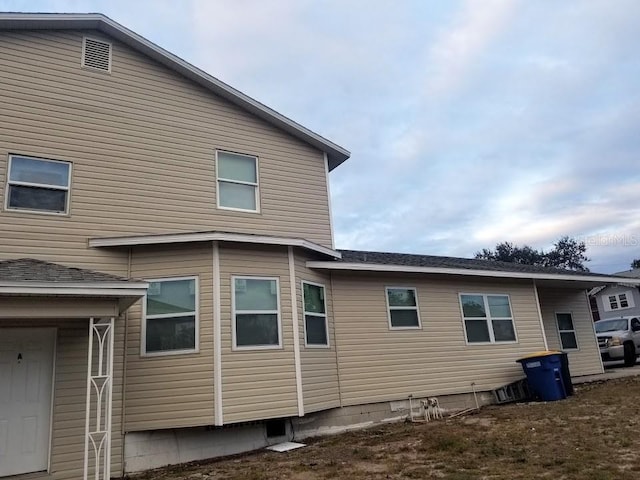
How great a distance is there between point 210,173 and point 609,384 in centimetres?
1147

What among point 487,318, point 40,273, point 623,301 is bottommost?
point 487,318

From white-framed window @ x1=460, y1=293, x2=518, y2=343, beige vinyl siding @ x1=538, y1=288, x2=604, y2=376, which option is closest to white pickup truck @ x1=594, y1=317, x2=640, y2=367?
beige vinyl siding @ x1=538, y1=288, x2=604, y2=376

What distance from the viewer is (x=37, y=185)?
789 cm

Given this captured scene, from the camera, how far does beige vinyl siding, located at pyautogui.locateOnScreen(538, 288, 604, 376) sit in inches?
558

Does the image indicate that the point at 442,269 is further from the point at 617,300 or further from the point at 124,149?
the point at 617,300

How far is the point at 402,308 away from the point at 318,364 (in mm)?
2791

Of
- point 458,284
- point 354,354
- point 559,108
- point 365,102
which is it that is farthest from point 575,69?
point 354,354

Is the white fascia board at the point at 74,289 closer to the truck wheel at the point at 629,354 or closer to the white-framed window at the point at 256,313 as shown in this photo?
the white-framed window at the point at 256,313

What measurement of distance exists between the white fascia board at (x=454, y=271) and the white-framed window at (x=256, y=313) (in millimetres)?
1229

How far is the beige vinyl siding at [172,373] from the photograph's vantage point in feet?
24.3

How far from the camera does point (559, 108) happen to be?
19.6 meters

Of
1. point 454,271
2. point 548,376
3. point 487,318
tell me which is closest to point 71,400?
point 454,271

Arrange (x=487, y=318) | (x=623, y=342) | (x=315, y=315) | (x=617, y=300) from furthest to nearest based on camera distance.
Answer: (x=617, y=300), (x=623, y=342), (x=487, y=318), (x=315, y=315)

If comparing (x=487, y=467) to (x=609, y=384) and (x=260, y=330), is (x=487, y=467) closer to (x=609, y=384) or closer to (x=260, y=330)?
(x=260, y=330)
